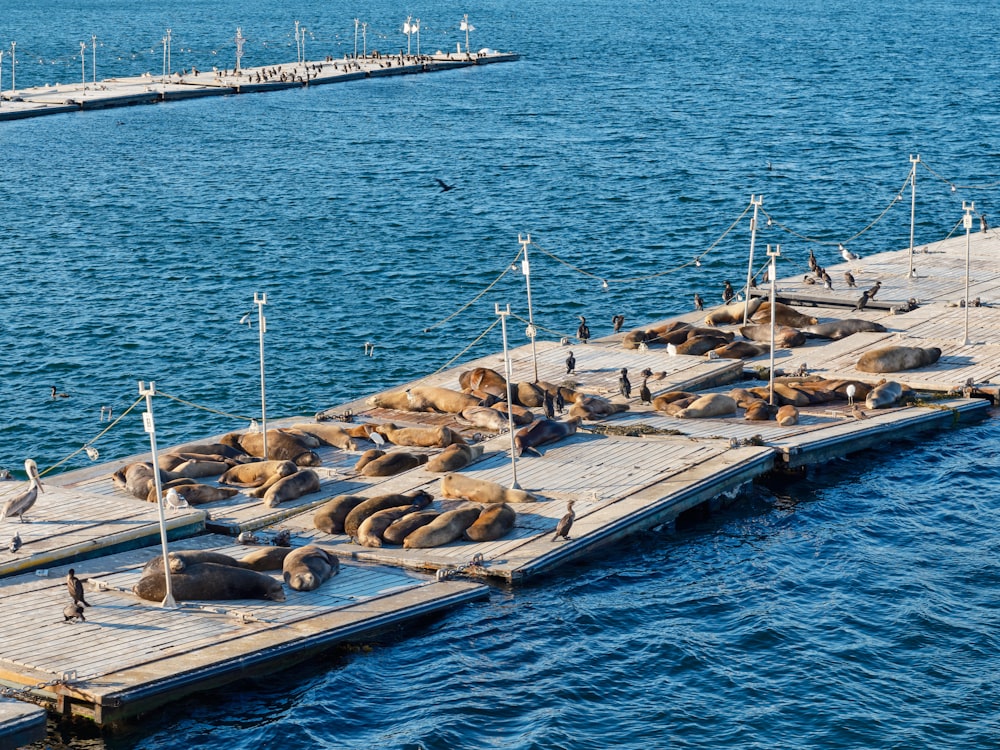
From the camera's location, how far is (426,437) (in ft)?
133

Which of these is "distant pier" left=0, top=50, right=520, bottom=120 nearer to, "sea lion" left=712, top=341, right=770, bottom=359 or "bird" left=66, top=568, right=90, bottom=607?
"sea lion" left=712, top=341, right=770, bottom=359

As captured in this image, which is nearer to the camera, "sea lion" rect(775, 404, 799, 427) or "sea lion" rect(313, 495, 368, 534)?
"sea lion" rect(313, 495, 368, 534)

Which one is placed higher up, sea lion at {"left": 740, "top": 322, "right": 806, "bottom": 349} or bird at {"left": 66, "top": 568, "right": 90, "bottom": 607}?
sea lion at {"left": 740, "top": 322, "right": 806, "bottom": 349}

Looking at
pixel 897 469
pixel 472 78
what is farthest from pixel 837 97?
pixel 897 469

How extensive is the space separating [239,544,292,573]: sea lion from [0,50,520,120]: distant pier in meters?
92.4

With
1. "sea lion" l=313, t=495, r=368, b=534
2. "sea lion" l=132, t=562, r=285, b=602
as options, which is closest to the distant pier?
"sea lion" l=313, t=495, r=368, b=534

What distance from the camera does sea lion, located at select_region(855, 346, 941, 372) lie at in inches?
1809

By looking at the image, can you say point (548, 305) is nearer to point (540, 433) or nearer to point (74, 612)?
point (540, 433)

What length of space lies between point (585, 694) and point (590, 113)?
9341 centimetres

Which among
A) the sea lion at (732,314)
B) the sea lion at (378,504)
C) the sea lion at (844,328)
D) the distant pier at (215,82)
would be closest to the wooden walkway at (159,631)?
the sea lion at (378,504)

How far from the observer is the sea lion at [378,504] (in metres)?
34.6

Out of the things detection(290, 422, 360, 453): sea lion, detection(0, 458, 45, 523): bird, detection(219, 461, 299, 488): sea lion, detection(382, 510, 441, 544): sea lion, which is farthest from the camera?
detection(290, 422, 360, 453): sea lion

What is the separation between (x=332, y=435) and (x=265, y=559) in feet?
30.2

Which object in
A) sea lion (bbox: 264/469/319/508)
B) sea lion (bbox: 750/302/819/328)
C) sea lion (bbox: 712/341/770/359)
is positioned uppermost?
sea lion (bbox: 750/302/819/328)
